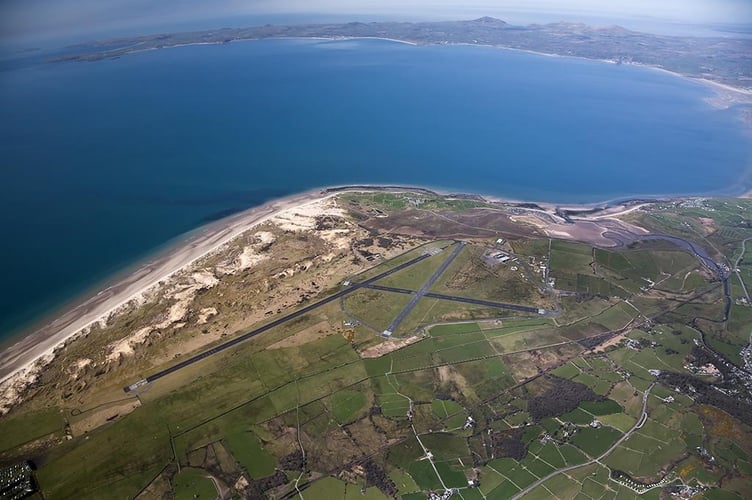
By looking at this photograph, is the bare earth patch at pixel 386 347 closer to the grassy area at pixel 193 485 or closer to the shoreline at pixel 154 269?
the grassy area at pixel 193 485

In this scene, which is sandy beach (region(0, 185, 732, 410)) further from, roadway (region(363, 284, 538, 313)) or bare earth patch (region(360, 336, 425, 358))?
bare earth patch (region(360, 336, 425, 358))

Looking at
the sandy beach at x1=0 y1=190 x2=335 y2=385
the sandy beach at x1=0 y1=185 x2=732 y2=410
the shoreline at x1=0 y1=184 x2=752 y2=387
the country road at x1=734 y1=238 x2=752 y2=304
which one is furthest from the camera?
the country road at x1=734 y1=238 x2=752 y2=304

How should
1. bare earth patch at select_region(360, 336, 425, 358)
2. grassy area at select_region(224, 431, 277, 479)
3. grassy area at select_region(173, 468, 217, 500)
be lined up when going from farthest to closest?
bare earth patch at select_region(360, 336, 425, 358) < grassy area at select_region(224, 431, 277, 479) < grassy area at select_region(173, 468, 217, 500)

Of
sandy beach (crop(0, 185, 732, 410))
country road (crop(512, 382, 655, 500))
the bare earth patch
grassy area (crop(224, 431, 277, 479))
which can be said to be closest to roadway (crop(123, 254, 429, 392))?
the bare earth patch

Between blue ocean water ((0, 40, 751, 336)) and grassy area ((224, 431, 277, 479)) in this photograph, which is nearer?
grassy area ((224, 431, 277, 479))

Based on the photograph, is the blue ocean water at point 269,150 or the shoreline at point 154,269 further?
the blue ocean water at point 269,150

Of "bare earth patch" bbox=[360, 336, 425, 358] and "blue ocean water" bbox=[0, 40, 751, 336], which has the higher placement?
"blue ocean water" bbox=[0, 40, 751, 336]

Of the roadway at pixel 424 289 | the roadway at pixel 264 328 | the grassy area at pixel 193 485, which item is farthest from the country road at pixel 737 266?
the grassy area at pixel 193 485

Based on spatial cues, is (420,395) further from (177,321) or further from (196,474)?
(177,321)
